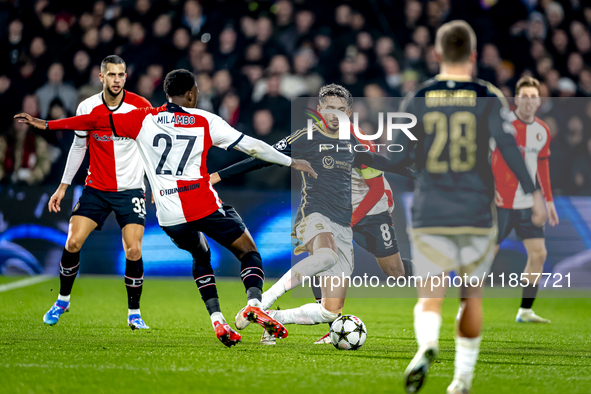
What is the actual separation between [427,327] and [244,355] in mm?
1608

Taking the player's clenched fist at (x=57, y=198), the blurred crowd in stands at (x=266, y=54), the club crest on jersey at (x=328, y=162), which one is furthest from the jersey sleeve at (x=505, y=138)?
the blurred crowd in stands at (x=266, y=54)

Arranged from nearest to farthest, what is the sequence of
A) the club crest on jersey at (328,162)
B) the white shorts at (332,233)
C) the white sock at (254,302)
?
the white sock at (254,302) → the white shorts at (332,233) → the club crest on jersey at (328,162)

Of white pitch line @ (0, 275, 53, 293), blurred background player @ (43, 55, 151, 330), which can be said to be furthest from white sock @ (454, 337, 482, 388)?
white pitch line @ (0, 275, 53, 293)

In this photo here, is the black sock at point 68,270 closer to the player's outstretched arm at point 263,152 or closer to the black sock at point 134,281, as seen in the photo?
the black sock at point 134,281

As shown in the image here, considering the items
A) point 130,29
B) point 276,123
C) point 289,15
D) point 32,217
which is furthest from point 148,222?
point 289,15

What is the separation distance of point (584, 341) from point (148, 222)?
5.64 metres

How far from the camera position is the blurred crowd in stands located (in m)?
9.20

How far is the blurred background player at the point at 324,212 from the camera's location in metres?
4.96

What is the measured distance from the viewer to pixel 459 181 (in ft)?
10.8

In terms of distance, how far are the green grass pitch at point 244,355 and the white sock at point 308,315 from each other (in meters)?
0.19

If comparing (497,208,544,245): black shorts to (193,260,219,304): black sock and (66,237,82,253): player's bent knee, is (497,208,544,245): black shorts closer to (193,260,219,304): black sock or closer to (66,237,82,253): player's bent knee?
(193,260,219,304): black sock

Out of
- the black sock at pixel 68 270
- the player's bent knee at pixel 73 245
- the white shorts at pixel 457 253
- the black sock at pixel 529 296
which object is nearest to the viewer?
the white shorts at pixel 457 253

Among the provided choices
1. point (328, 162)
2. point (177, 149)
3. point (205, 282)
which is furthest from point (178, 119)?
point (328, 162)

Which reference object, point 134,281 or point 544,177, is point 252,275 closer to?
point 134,281
